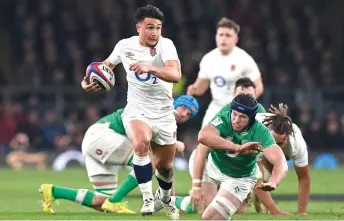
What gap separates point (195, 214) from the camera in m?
12.1

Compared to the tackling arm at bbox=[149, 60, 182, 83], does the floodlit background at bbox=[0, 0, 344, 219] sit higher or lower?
lower

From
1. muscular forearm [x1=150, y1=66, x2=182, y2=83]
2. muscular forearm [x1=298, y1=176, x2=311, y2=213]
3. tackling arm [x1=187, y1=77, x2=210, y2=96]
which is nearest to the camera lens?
muscular forearm [x1=150, y1=66, x2=182, y2=83]

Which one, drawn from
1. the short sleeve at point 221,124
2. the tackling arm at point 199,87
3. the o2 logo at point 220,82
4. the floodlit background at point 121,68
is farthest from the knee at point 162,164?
the floodlit background at point 121,68

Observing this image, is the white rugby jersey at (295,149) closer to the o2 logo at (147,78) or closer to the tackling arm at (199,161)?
the tackling arm at (199,161)

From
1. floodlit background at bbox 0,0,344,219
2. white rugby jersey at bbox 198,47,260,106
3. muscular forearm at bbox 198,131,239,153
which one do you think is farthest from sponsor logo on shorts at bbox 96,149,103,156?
floodlit background at bbox 0,0,344,219

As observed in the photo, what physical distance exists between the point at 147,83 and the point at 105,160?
1.52 m

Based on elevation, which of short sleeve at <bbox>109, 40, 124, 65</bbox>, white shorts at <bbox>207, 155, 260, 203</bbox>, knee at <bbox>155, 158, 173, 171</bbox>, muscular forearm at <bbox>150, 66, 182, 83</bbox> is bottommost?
knee at <bbox>155, 158, 173, 171</bbox>

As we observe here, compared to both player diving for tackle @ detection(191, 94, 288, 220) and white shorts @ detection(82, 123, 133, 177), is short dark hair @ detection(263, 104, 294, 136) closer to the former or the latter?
player diving for tackle @ detection(191, 94, 288, 220)

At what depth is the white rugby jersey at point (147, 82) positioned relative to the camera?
11.3m

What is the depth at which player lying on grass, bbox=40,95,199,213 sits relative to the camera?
12.3 m

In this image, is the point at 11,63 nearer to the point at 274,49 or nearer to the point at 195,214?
the point at 274,49

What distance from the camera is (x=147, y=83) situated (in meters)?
11.4

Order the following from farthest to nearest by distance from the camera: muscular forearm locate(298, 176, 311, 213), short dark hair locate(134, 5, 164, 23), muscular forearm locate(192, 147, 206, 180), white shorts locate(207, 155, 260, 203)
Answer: muscular forearm locate(298, 176, 311, 213) < short dark hair locate(134, 5, 164, 23) < muscular forearm locate(192, 147, 206, 180) < white shorts locate(207, 155, 260, 203)

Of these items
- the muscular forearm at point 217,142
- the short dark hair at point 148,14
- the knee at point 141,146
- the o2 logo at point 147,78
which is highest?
the short dark hair at point 148,14
